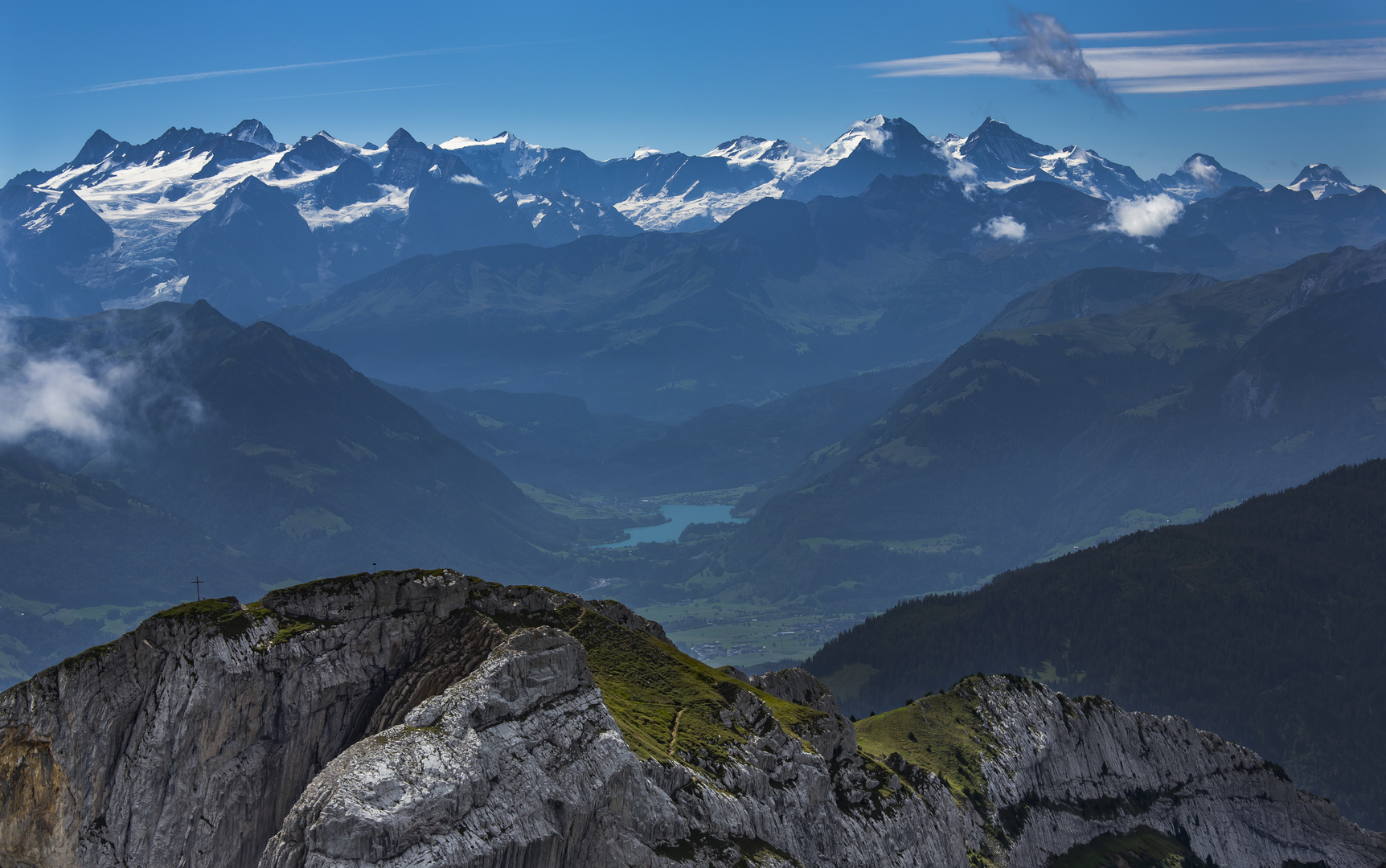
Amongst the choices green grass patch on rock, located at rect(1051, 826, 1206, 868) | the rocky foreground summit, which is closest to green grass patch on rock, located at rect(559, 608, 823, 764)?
the rocky foreground summit

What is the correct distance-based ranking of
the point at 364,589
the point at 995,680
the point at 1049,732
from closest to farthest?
the point at 364,589, the point at 1049,732, the point at 995,680

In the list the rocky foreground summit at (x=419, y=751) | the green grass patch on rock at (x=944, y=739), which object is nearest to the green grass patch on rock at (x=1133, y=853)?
the green grass patch on rock at (x=944, y=739)

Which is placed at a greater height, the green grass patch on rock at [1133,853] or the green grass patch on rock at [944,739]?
the green grass patch on rock at [944,739]

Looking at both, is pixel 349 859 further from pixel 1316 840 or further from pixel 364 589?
pixel 1316 840

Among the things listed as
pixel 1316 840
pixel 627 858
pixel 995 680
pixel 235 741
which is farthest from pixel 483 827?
pixel 1316 840

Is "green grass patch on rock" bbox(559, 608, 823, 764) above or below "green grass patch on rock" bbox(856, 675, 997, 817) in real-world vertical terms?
above

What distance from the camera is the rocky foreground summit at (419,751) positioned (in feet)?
219

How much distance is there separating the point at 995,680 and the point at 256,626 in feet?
365

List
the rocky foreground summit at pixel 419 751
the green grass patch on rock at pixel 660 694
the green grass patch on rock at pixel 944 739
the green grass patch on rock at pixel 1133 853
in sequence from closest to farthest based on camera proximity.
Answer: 1. the rocky foreground summit at pixel 419 751
2. the green grass patch on rock at pixel 660 694
3. the green grass patch on rock at pixel 944 739
4. the green grass patch on rock at pixel 1133 853

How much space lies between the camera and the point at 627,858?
72625 mm

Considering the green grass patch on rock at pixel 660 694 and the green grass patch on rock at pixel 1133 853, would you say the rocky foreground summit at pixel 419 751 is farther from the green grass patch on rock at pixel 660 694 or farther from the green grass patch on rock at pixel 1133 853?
the green grass patch on rock at pixel 1133 853

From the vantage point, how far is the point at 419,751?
6638 centimetres

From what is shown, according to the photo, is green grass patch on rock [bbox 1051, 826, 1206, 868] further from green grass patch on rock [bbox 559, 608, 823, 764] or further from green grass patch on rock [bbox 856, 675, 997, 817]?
green grass patch on rock [bbox 559, 608, 823, 764]

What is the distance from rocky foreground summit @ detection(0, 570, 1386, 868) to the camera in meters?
66.9
